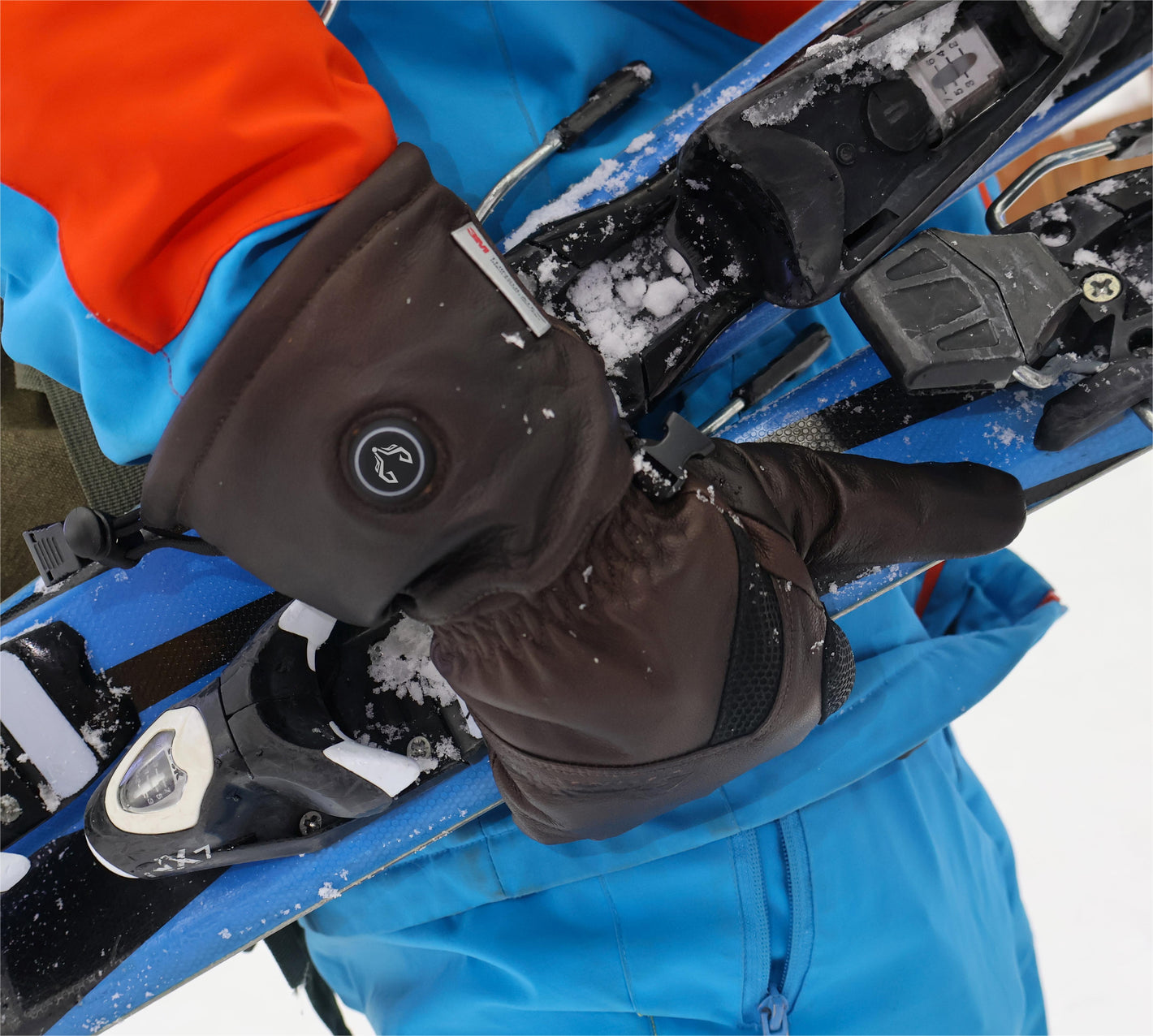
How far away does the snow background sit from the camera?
1208mm

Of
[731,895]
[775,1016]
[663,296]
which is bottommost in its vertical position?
[775,1016]

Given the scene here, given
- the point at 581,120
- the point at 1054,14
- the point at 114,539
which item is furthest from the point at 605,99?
the point at 114,539

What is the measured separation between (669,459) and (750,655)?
13 cm

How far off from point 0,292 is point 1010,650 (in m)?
0.99

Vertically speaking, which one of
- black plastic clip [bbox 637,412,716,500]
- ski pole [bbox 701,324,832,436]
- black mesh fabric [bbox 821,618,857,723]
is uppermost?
black plastic clip [bbox 637,412,716,500]

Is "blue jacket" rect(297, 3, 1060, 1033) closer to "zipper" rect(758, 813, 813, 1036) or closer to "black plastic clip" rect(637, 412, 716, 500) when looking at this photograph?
"zipper" rect(758, 813, 813, 1036)

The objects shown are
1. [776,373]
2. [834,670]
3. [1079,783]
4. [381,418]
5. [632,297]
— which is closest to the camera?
[381,418]

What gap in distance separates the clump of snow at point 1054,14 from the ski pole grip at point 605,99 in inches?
12.3

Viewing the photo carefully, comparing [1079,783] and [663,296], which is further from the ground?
[663,296]

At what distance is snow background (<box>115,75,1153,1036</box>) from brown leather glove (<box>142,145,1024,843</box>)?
100 centimetres

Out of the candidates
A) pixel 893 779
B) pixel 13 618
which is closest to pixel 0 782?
pixel 13 618

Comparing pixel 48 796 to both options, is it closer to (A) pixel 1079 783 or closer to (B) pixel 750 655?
(B) pixel 750 655

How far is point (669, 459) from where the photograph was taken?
49cm

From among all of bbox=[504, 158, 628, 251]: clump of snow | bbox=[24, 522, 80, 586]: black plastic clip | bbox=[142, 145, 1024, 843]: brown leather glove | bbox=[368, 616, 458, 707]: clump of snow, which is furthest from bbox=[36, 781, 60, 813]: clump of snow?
bbox=[504, 158, 628, 251]: clump of snow
